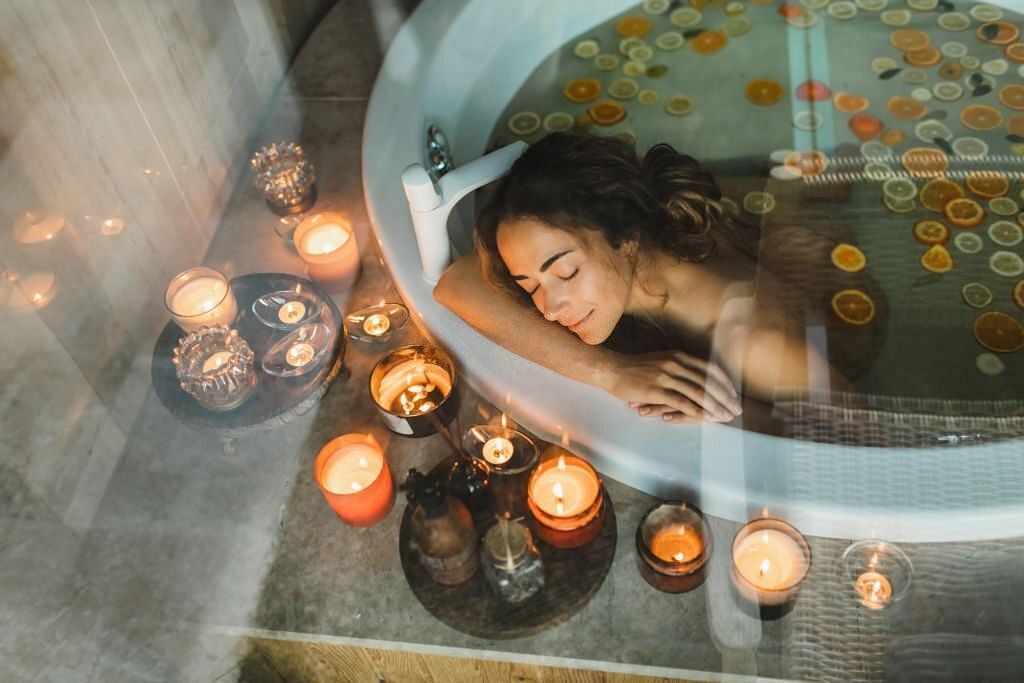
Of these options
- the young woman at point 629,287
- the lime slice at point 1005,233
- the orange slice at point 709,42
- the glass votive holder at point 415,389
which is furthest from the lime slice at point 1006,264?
the glass votive holder at point 415,389

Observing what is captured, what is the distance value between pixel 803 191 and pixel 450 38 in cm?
77

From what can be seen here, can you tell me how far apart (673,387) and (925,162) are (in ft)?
2.81

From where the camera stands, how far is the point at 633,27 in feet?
6.22

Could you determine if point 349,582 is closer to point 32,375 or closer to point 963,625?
point 32,375

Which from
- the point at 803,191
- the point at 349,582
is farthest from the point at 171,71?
the point at 803,191

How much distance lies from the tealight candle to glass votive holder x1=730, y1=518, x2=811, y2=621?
2.70ft

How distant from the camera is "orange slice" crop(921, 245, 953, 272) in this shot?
1.44 m

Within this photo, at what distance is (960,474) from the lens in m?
0.98

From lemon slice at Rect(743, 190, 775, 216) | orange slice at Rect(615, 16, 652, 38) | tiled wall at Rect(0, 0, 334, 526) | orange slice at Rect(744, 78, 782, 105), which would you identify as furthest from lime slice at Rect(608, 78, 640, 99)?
tiled wall at Rect(0, 0, 334, 526)

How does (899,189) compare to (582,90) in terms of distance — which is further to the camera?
(582,90)

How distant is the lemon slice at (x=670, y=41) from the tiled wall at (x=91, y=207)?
3.18 feet

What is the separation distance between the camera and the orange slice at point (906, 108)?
164cm

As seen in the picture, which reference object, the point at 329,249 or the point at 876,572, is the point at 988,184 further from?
the point at 329,249

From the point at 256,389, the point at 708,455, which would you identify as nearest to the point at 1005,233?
the point at 708,455
